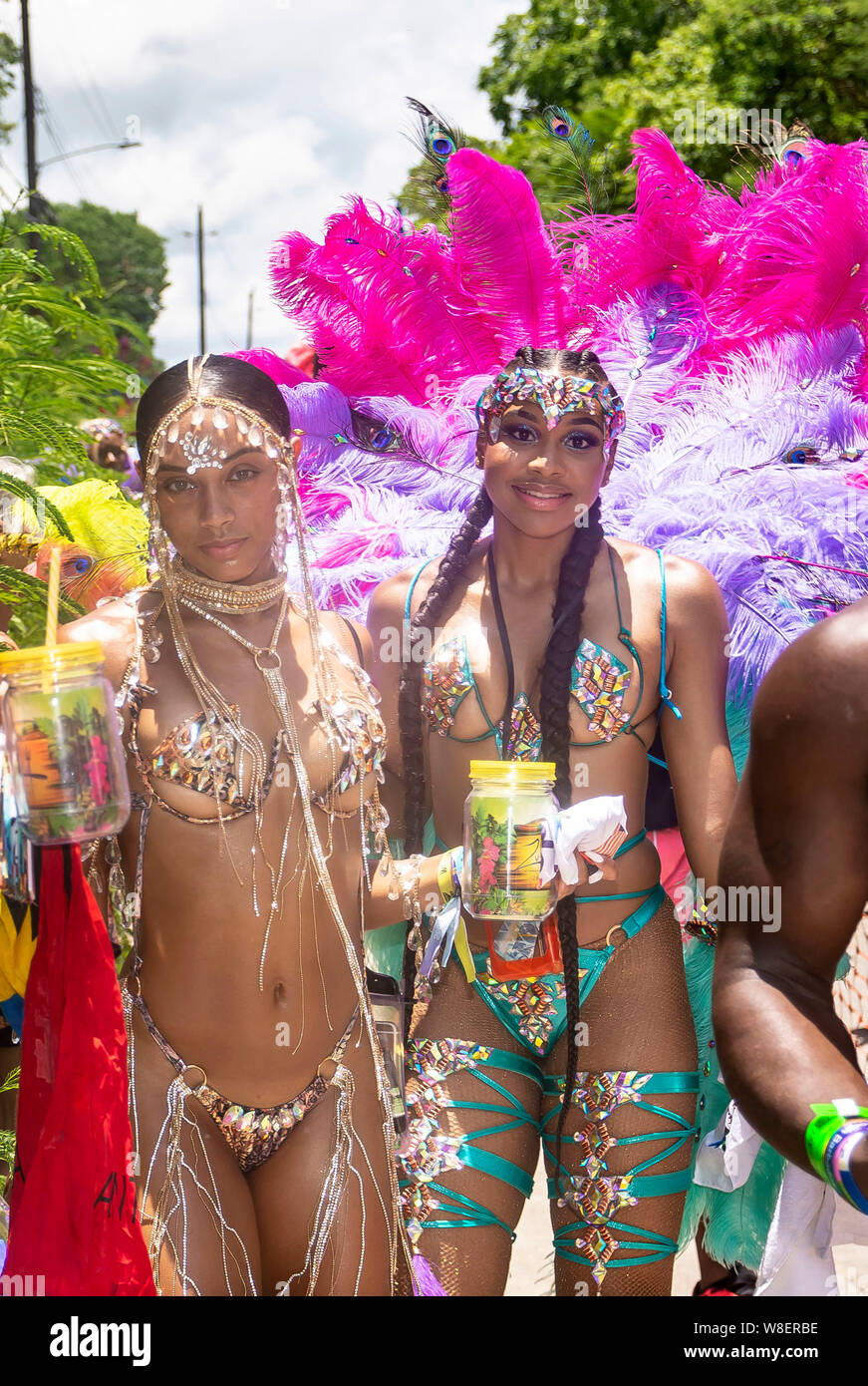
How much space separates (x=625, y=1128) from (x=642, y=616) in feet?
3.21

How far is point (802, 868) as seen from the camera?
159 centimetres

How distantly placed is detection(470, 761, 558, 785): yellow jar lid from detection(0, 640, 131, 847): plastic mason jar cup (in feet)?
2.13

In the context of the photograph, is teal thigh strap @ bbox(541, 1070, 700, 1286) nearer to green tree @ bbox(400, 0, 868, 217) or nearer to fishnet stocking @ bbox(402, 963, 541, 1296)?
fishnet stocking @ bbox(402, 963, 541, 1296)

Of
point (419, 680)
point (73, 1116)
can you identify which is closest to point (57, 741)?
point (73, 1116)

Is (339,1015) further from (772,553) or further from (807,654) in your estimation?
(772,553)

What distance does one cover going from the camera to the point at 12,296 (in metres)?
3.02

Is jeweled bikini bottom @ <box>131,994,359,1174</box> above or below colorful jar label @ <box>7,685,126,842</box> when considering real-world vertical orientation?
below

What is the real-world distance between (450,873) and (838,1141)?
1090 mm

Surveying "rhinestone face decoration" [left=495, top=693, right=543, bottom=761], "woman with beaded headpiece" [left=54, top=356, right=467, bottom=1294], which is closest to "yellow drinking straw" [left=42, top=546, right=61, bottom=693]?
"woman with beaded headpiece" [left=54, top=356, right=467, bottom=1294]

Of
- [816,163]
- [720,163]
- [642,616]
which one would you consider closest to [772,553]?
[642,616]

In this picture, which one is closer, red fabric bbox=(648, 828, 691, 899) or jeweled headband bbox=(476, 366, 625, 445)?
jeweled headband bbox=(476, 366, 625, 445)

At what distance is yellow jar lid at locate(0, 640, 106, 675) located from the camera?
74.7 inches

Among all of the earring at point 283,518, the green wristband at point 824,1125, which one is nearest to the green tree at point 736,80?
the earring at point 283,518

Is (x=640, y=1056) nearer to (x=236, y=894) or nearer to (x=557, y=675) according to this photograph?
(x=557, y=675)
